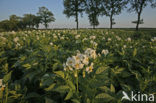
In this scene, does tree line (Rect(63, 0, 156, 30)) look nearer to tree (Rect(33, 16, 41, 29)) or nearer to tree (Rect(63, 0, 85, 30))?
tree (Rect(63, 0, 85, 30))

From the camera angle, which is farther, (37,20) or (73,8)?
(37,20)

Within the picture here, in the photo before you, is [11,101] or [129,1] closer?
[11,101]

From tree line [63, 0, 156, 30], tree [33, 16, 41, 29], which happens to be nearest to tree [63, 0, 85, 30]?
tree line [63, 0, 156, 30]

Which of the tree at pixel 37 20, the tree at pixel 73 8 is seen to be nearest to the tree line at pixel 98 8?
the tree at pixel 73 8

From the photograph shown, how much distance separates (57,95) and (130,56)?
2012mm

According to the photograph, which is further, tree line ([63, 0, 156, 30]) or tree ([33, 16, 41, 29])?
tree ([33, 16, 41, 29])

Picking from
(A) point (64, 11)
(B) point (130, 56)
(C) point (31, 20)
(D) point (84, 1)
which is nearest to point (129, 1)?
(D) point (84, 1)

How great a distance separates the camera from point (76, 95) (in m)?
1.21

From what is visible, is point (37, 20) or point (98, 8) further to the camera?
point (37, 20)

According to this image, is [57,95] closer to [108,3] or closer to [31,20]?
[108,3]

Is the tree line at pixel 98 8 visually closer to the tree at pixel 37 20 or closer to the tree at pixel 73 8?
the tree at pixel 73 8

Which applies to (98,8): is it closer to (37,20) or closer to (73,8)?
(73,8)

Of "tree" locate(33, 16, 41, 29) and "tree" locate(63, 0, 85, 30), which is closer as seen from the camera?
"tree" locate(63, 0, 85, 30)

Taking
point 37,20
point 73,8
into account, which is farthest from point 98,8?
point 37,20
